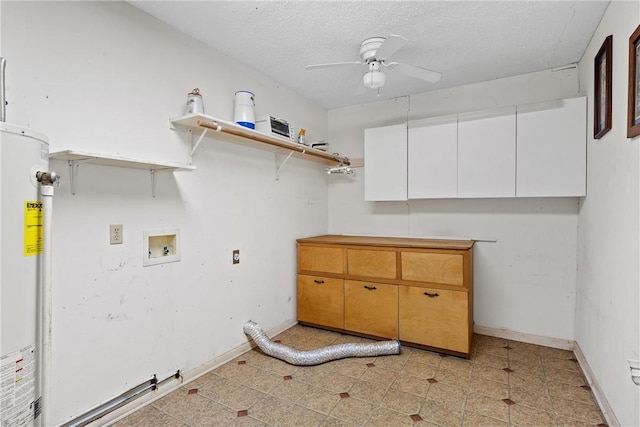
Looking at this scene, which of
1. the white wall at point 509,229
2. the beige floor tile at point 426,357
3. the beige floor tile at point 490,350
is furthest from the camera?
the white wall at point 509,229

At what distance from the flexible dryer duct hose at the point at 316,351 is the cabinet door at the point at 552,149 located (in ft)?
5.94

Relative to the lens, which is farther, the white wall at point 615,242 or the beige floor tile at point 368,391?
the beige floor tile at point 368,391

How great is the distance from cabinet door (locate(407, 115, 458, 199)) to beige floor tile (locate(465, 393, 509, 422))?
1.71m

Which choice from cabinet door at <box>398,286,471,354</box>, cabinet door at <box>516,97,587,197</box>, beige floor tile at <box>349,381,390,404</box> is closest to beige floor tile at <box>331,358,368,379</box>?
beige floor tile at <box>349,381,390,404</box>

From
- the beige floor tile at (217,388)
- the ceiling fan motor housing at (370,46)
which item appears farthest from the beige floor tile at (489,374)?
the ceiling fan motor housing at (370,46)

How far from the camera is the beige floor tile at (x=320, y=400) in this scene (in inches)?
81.0

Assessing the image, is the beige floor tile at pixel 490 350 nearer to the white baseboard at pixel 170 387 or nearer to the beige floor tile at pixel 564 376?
the beige floor tile at pixel 564 376

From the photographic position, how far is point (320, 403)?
6.93 ft

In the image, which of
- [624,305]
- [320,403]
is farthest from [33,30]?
[624,305]

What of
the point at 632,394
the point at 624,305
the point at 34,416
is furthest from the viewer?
the point at 624,305

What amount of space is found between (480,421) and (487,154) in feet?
7.04

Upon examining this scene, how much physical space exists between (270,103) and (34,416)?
2761mm

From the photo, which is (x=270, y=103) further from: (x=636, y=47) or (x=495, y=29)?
(x=636, y=47)

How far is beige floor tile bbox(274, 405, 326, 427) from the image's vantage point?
191 centimetres
